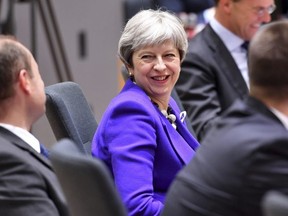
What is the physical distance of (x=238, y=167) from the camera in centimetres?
200

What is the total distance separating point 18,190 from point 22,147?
0.58 feet

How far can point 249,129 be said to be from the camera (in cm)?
204

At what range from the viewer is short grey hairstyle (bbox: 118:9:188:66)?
302 cm

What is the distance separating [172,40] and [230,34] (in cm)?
119

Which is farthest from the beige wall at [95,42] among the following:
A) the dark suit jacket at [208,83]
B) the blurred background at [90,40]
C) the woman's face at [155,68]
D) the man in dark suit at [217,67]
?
the woman's face at [155,68]

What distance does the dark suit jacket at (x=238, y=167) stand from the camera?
78.2 inches

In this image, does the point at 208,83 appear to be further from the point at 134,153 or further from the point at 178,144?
the point at 134,153

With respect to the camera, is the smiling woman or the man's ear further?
the smiling woman

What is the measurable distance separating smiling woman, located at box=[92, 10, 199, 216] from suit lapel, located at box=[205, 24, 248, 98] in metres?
0.83

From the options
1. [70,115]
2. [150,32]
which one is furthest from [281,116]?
[70,115]

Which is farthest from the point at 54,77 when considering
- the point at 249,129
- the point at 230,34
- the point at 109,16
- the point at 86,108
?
the point at 249,129

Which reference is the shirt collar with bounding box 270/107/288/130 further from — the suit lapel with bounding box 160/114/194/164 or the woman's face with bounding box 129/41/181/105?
the woman's face with bounding box 129/41/181/105

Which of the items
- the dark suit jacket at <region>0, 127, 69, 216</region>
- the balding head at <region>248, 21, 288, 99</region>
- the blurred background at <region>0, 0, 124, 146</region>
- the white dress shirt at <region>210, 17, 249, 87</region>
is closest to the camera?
the balding head at <region>248, 21, 288, 99</region>

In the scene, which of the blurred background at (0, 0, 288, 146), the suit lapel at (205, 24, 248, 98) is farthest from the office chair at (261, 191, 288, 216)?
the blurred background at (0, 0, 288, 146)
